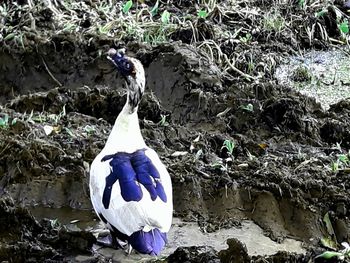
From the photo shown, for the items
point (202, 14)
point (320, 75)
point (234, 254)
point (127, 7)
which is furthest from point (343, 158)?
point (127, 7)

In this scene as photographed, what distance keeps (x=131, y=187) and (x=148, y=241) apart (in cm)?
34

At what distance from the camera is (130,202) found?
516cm

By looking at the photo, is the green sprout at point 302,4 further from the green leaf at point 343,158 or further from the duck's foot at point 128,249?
the duck's foot at point 128,249

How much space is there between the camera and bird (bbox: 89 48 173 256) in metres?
5.13

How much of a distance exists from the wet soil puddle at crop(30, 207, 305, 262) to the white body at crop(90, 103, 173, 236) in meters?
0.32

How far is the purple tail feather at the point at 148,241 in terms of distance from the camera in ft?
16.5

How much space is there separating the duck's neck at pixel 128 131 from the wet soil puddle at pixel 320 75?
2.67 meters

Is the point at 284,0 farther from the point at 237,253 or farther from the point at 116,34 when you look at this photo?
the point at 237,253

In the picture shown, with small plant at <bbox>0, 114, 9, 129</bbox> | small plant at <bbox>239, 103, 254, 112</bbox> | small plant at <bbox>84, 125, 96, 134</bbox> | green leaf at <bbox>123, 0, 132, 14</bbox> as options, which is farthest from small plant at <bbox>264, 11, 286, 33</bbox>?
small plant at <bbox>0, 114, 9, 129</bbox>

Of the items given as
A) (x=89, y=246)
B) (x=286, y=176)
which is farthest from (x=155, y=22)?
(x=89, y=246)

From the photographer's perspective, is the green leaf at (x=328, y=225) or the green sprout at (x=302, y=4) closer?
the green leaf at (x=328, y=225)

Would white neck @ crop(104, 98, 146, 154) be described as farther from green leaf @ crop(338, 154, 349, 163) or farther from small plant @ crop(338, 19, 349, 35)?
small plant @ crop(338, 19, 349, 35)

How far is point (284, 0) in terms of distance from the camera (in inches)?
403

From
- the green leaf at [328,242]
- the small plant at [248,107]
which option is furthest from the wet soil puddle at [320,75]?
the green leaf at [328,242]
